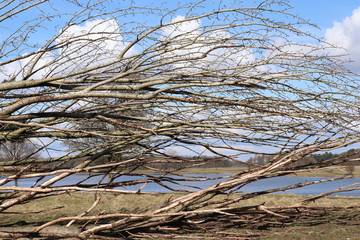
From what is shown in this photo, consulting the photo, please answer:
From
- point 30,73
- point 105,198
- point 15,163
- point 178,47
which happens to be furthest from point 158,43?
point 105,198

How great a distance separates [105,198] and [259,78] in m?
9.97

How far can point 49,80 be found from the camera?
12.6 ft

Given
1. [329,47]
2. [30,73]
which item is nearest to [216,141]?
[329,47]

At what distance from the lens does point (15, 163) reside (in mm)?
4598

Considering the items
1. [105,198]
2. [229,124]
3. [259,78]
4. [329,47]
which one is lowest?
[105,198]

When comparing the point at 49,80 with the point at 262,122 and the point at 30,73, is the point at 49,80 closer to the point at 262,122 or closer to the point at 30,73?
the point at 30,73

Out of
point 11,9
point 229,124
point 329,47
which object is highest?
point 11,9

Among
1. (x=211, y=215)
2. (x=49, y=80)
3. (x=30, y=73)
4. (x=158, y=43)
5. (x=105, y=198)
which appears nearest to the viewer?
(x=211, y=215)

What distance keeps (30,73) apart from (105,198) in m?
8.87

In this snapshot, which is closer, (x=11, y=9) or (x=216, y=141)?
(x=216, y=141)

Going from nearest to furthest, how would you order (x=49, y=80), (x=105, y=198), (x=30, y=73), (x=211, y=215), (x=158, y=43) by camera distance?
1. (x=211, y=215)
2. (x=49, y=80)
3. (x=158, y=43)
4. (x=30, y=73)
5. (x=105, y=198)

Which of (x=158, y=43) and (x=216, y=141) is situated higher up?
(x=158, y=43)

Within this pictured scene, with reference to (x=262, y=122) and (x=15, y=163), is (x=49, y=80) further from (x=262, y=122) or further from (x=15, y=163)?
(x=262, y=122)

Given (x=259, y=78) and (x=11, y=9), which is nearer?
(x=259, y=78)
